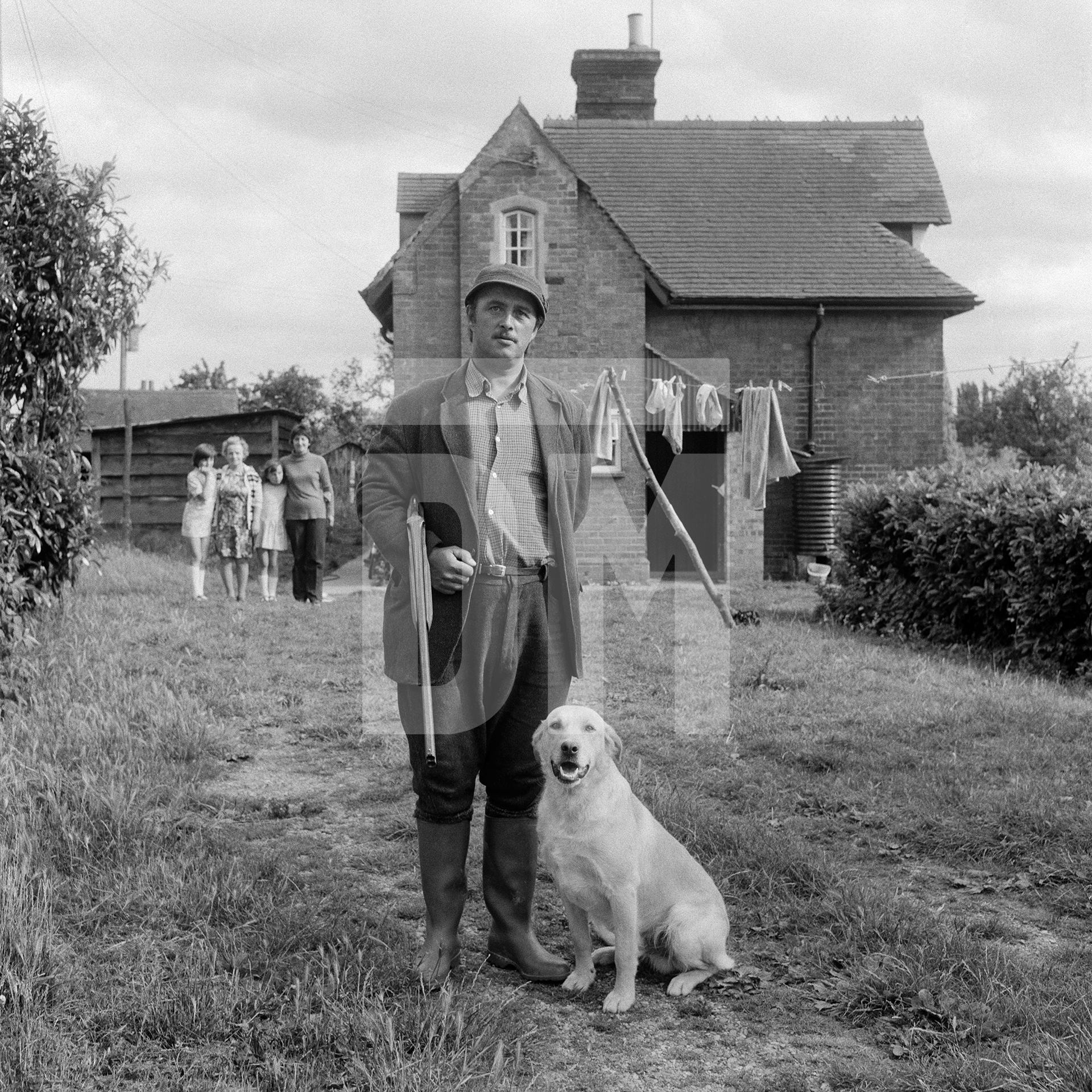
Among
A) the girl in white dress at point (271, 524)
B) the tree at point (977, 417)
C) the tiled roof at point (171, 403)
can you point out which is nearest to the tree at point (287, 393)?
the tiled roof at point (171, 403)

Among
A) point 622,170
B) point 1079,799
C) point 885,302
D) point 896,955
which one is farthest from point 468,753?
point 622,170

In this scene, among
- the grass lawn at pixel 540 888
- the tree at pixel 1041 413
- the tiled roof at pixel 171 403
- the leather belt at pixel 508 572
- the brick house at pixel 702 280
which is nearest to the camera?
the grass lawn at pixel 540 888

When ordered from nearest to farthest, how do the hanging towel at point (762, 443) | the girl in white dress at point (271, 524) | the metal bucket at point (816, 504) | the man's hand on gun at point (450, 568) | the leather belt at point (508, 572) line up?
1. the man's hand on gun at point (450, 568)
2. the leather belt at point (508, 572)
3. the girl in white dress at point (271, 524)
4. the hanging towel at point (762, 443)
5. the metal bucket at point (816, 504)

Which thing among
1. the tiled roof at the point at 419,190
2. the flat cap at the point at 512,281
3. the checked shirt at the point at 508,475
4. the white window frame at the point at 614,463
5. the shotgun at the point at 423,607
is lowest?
the shotgun at the point at 423,607

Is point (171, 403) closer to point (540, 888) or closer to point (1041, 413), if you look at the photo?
point (1041, 413)

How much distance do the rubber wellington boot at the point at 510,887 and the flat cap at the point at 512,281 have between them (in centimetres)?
173

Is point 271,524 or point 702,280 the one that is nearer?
point 271,524

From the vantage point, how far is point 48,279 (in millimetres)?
8422

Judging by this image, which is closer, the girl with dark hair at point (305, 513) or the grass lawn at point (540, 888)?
the grass lawn at point (540, 888)

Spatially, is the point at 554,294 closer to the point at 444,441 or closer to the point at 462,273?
the point at 462,273

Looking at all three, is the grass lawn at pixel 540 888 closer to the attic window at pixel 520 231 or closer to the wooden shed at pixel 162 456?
the attic window at pixel 520 231

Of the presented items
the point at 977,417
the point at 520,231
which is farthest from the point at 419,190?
the point at 977,417

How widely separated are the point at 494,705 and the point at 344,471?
22.9 meters

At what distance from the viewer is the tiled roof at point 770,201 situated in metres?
20.9
